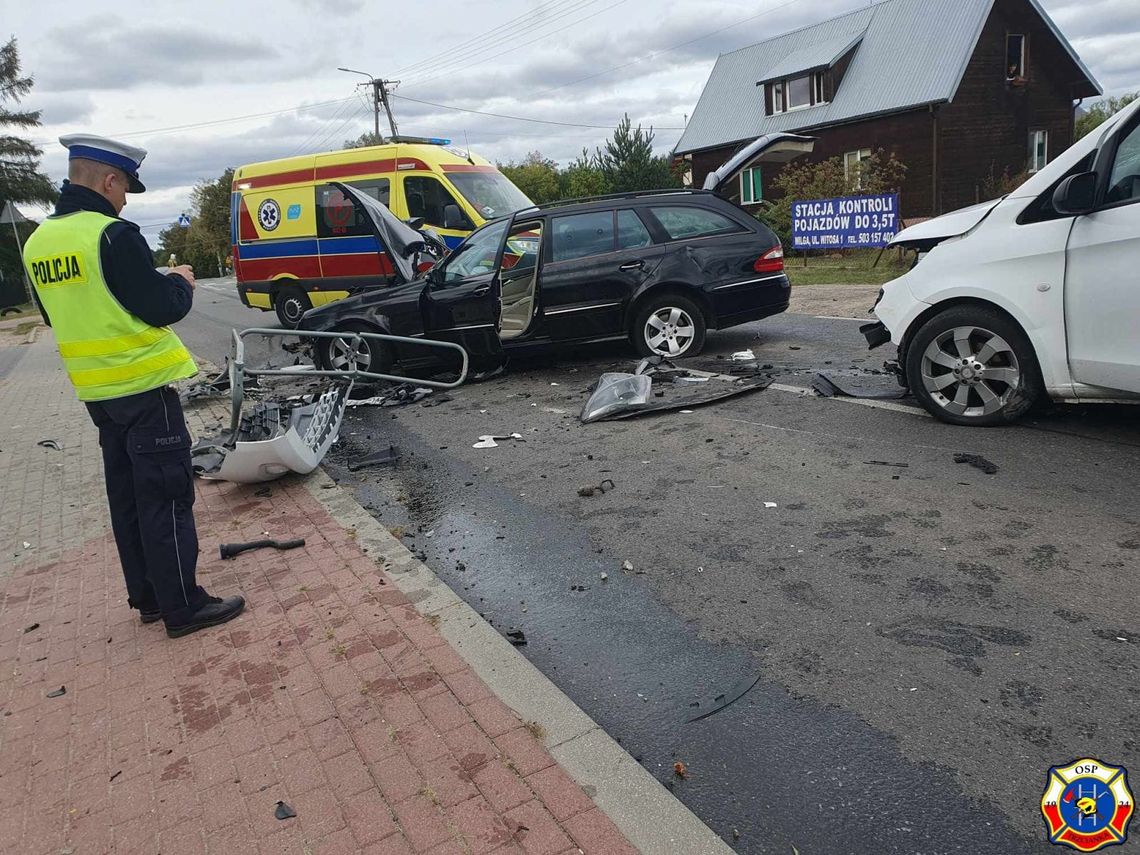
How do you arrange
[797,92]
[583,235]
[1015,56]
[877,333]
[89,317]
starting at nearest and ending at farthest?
[89,317] → [877,333] → [583,235] → [1015,56] → [797,92]

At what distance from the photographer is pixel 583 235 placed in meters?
8.45

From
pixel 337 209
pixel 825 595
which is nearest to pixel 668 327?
pixel 825 595

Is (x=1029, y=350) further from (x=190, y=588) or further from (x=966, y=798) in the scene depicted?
(x=190, y=588)

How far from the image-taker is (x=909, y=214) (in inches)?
1132

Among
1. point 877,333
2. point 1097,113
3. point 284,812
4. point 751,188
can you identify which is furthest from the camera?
point 1097,113

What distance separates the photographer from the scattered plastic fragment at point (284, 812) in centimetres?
241

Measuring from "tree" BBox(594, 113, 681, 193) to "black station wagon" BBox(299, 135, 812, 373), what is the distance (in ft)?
70.5

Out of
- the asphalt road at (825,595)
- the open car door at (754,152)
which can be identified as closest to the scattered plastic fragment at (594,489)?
the asphalt road at (825,595)

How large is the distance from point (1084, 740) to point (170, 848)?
2745 mm

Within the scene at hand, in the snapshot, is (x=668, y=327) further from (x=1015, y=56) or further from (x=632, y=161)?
(x=1015, y=56)

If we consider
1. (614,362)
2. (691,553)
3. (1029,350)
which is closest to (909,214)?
(614,362)

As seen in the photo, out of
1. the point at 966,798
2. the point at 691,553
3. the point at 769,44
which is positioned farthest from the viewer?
the point at 769,44

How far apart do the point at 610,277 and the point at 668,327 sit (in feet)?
2.60

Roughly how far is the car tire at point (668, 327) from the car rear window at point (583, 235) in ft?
2.59
